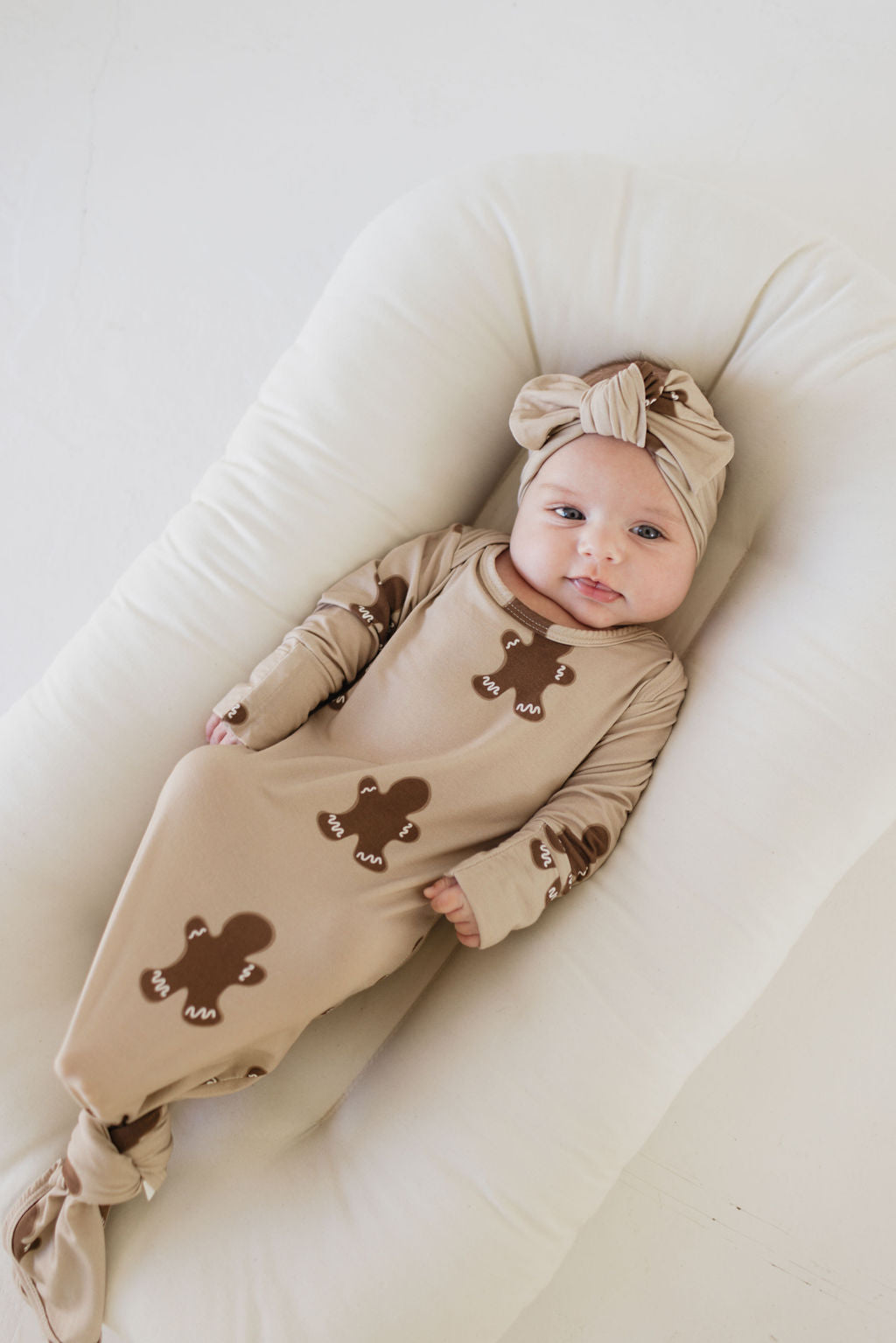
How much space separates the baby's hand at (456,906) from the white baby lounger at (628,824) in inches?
4.3

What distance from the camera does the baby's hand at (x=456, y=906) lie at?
123 cm

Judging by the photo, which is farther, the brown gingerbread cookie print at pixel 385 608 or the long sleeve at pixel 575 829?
the brown gingerbread cookie print at pixel 385 608

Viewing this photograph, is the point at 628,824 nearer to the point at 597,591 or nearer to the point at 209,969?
the point at 597,591

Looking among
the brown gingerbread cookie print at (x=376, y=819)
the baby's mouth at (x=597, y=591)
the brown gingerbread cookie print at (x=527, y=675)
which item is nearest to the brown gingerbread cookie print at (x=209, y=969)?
the brown gingerbread cookie print at (x=376, y=819)

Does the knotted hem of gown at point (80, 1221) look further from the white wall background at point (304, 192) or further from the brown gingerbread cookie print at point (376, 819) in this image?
the white wall background at point (304, 192)

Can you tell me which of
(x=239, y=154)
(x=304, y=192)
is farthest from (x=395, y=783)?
(x=239, y=154)

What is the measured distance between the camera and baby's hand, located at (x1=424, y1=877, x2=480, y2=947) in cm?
123

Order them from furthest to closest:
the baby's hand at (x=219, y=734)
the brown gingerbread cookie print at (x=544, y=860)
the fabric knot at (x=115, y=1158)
Result: the baby's hand at (x=219, y=734), the brown gingerbread cookie print at (x=544, y=860), the fabric knot at (x=115, y=1158)

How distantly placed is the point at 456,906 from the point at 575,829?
0.61ft

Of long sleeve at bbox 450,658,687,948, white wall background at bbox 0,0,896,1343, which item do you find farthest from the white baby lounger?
white wall background at bbox 0,0,896,1343

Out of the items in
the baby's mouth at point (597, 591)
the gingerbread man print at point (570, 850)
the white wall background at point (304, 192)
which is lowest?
the gingerbread man print at point (570, 850)

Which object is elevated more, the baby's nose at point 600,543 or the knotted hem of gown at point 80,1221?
the baby's nose at point 600,543

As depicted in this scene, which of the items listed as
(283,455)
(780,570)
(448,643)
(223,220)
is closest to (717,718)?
(780,570)

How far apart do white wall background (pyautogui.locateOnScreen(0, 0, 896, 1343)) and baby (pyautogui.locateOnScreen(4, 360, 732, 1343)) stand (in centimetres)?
56
